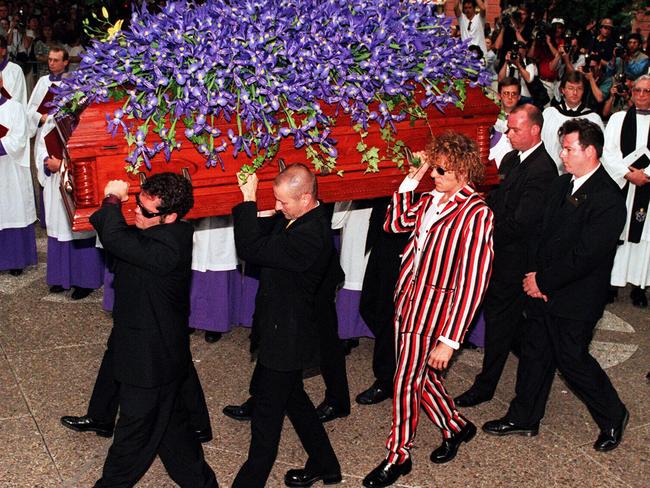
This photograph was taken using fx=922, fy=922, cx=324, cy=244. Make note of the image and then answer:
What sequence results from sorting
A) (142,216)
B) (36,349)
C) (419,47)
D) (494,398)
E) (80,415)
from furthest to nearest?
(36,349)
(494,398)
(80,415)
(419,47)
(142,216)

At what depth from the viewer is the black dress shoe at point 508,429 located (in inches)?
203

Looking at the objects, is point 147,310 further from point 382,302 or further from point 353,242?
point 353,242

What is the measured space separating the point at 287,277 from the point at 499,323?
1.81m

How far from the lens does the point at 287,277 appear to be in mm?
4176

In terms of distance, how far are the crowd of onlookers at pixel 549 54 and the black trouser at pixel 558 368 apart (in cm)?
518

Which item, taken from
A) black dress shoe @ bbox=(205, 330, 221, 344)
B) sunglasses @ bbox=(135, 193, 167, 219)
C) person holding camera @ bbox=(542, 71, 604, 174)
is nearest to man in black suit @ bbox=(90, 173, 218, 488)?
sunglasses @ bbox=(135, 193, 167, 219)

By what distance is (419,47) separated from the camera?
15.6ft

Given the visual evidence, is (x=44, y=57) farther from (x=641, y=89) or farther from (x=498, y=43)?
(x=641, y=89)

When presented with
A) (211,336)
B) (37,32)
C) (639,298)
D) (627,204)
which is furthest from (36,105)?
(37,32)

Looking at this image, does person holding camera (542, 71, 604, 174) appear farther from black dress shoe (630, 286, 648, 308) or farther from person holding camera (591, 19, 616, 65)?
person holding camera (591, 19, 616, 65)

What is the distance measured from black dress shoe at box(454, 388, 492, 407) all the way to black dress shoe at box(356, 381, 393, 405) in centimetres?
42

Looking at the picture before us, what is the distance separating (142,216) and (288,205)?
652 millimetres

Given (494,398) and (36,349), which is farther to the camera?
(36,349)

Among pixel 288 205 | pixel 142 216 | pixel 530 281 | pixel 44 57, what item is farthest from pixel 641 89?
pixel 44 57
